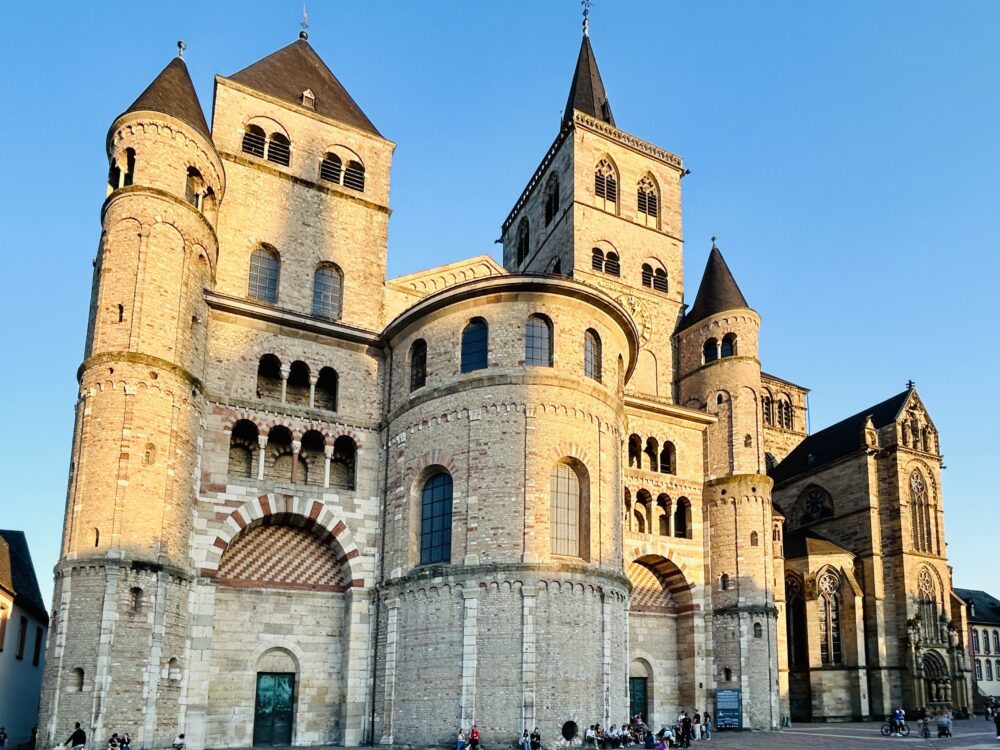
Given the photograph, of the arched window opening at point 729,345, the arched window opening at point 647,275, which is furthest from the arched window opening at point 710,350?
the arched window opening at point 647,275

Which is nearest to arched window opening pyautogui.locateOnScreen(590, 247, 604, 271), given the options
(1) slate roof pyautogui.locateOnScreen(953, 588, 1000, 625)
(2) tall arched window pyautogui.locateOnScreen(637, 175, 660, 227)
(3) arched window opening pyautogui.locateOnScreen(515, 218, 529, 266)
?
(2) tall arched window pyautogui.locateOnScreen(637, 175, 660, 227)

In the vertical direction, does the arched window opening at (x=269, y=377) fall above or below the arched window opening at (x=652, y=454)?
above

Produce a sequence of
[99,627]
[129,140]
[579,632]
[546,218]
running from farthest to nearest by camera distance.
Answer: [546,218] < [129,140] < [579,632] < [99,627]

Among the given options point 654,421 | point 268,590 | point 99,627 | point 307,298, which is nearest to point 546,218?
point 654,421

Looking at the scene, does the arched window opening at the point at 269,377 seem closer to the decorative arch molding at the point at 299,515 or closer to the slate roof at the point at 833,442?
the decorative arch molding at the point at 299,515

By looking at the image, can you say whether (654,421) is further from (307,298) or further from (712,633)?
(307,298)

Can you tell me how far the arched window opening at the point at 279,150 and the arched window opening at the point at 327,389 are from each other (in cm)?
953

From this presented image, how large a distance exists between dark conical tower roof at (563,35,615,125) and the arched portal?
26697 millimetres

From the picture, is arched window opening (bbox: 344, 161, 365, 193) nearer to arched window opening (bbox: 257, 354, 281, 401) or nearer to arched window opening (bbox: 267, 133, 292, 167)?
arched window opening (bbox: 267, 133, 292, 167)

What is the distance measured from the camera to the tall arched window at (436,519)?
28.3 m

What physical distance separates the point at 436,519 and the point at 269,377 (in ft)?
26.5

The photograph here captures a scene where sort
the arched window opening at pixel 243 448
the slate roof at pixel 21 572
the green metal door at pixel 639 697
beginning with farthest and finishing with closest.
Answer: the slate roof at pixel 21 572, the green metal door at pixel 639 697, the arched window opening at pixel 243 448

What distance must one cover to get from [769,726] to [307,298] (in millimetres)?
24688

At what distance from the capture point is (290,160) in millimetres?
35875
